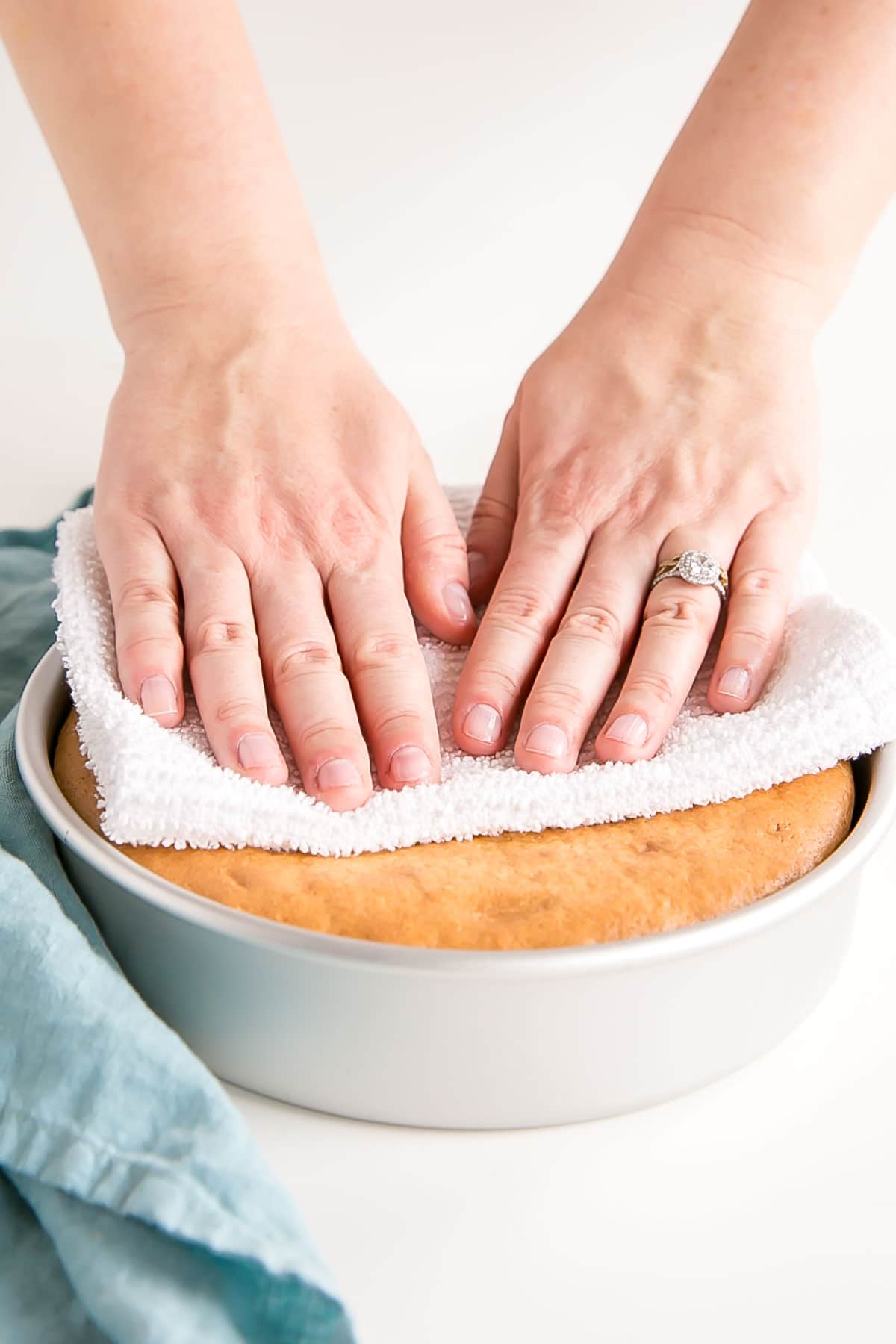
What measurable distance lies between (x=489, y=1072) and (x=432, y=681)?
0.92 feet

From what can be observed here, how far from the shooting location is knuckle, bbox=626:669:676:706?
77cm

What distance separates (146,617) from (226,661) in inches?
2.4

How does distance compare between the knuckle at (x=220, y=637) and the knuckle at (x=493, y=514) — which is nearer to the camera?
the knuckle at (x=220, y=637)

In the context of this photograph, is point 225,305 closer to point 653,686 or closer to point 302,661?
point 302,661

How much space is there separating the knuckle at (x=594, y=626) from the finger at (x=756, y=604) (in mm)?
63

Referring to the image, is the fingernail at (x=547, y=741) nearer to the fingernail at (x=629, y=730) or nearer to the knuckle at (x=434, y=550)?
the fingernail at (x=629, y=730)

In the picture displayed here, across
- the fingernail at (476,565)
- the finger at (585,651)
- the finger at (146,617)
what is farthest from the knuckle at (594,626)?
the finger at (146,617)

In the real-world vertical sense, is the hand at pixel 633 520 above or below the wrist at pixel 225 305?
below

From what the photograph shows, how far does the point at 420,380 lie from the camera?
1.55 meters

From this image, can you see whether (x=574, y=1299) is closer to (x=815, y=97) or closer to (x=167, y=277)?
(x=167, y=277)

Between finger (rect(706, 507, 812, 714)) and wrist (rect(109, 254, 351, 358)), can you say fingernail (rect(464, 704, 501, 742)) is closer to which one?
finger (rect(706, 507, 812, 714))

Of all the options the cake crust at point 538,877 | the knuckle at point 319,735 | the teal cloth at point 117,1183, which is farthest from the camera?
the knuckle at point 319,735

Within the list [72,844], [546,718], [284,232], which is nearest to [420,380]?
[284,232]

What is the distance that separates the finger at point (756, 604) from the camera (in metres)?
0.79
